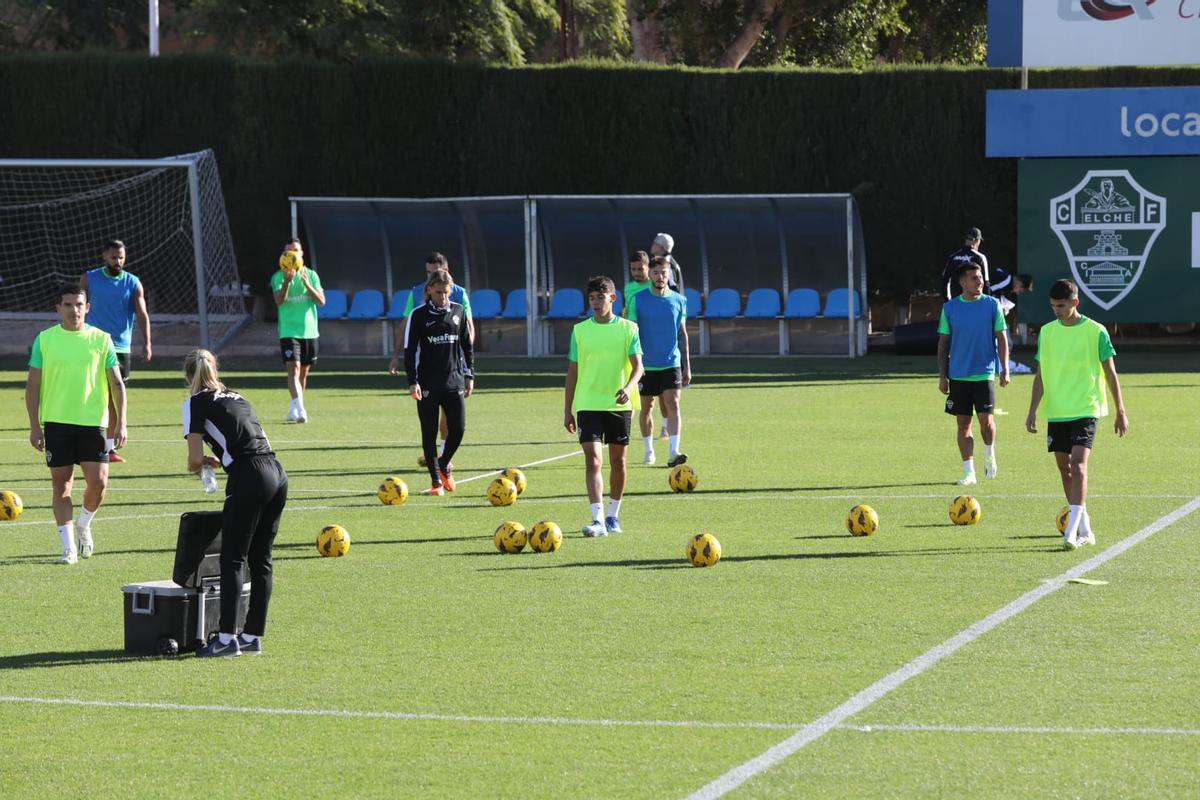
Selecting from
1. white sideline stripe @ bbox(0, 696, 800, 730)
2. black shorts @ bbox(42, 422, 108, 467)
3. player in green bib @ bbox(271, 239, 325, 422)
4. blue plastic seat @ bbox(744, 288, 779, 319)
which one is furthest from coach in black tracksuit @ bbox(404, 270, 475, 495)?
blue plastic seat @ bbox(744, 288, 779, 319)

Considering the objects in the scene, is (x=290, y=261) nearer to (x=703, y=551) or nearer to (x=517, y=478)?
(x=517, y=478)

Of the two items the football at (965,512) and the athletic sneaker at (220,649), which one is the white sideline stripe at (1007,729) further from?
the football at (965,512)

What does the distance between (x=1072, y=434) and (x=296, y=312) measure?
38.1 ft

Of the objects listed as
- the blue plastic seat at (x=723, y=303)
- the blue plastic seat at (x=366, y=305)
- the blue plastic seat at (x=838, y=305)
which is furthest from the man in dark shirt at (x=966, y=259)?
the blue plastic seat at (x=366, y=305)

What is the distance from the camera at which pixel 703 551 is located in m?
12.3

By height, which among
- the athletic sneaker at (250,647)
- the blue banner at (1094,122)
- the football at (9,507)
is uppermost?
the blue banner at (1094,122)

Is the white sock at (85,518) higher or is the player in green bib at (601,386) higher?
the player in green bib at (601,386)

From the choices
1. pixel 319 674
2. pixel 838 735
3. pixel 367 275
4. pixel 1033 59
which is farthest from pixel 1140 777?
pixel 367 275

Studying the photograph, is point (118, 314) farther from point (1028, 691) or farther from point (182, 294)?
point (182, 294)

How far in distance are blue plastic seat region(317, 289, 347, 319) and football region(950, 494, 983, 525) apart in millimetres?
22731

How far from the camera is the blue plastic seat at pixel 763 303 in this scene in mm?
34500

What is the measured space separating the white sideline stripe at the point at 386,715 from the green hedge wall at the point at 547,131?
93.8 ft

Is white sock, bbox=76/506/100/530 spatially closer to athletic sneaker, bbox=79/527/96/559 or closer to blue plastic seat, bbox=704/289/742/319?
athletic sneaker, bbox=79/527/96/559

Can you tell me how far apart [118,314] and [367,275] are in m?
16.5
